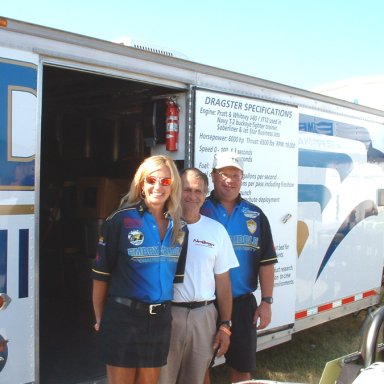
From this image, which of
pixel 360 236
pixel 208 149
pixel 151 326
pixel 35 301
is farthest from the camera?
pixel 360 236

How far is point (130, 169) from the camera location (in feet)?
16.9

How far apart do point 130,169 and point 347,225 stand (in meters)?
2.25

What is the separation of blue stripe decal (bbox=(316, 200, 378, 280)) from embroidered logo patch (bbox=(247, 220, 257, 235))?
1.75m

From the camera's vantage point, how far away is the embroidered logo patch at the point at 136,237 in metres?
2.24

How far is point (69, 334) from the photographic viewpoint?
4039 millimetres

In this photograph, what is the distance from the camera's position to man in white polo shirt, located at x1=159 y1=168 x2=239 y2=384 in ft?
8.13

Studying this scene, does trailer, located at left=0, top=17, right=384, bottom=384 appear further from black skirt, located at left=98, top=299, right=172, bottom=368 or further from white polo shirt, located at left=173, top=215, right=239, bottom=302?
white polo shirt, located at left=173, top=215, right=239, bottom=302

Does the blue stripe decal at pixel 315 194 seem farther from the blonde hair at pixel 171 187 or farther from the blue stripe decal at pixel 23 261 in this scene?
the blue stripe decal at pixel 23 261

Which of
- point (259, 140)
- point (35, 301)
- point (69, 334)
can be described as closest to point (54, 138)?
point (69, 334)

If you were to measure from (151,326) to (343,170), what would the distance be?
117 inches

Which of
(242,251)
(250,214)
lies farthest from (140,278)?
(250,214)

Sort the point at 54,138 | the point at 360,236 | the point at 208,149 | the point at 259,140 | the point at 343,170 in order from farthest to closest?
1. the point at 54,138
2. the point at 360,236
3. the point at 343,170
4. the point at 259,140
5. the point at 208,149

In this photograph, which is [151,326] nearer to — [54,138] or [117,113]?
[117,113]

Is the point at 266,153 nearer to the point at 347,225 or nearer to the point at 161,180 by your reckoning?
the point at 347,225
